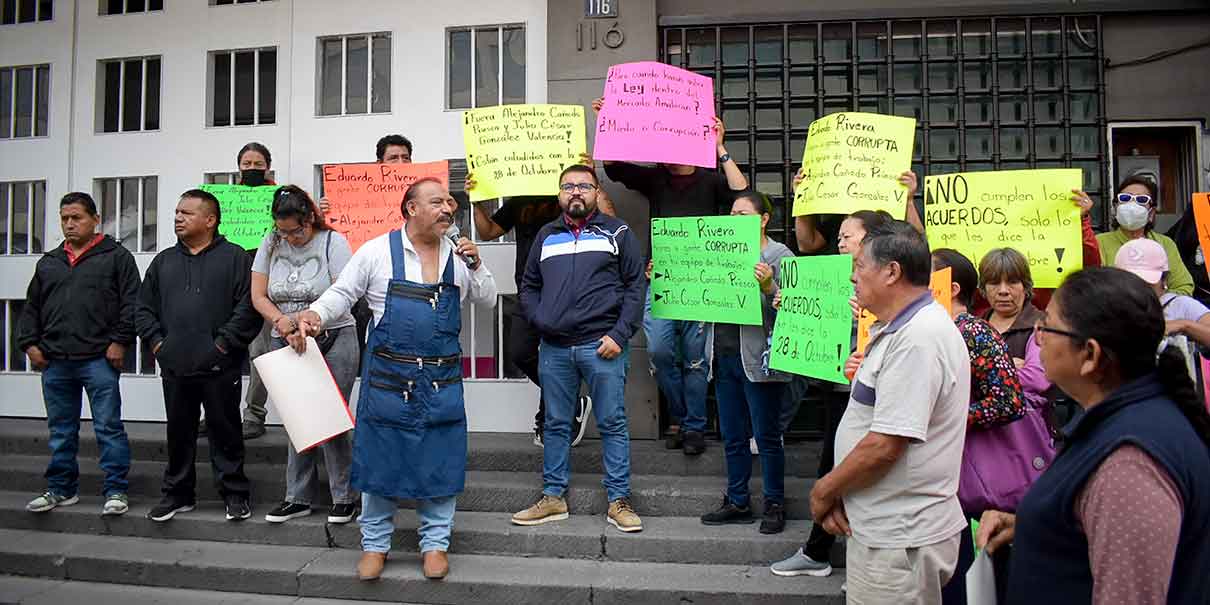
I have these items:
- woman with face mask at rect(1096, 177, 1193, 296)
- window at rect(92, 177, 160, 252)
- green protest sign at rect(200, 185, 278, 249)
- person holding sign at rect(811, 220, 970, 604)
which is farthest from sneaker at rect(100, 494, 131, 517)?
woman with face mask at rect(1096, 177, 1193, 296)

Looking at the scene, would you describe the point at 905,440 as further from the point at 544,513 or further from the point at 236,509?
the point at 236,509

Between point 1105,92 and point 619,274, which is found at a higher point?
point 1105,92

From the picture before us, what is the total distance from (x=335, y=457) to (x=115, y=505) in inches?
57.5

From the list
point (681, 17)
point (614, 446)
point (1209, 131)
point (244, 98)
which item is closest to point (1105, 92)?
point (1209, 131)

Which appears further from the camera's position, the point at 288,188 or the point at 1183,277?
the point at 288,188

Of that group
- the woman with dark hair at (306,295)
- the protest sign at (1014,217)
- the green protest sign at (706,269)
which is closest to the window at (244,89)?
the woman with dark hair at (306,295)

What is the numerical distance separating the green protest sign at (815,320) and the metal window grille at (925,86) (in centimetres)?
179

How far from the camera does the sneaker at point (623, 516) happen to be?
433cm

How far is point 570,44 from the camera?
221 inches

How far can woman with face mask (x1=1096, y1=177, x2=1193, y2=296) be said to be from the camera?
4.26m

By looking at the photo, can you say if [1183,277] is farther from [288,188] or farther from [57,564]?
[57,564]

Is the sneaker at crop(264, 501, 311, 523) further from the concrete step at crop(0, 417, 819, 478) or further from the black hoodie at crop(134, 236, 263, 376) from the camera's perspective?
the black hoodie at crop(134, 236, 263, 376)

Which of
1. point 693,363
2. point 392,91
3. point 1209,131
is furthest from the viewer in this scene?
point 392,91

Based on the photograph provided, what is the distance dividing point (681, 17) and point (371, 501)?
12.3 feet
